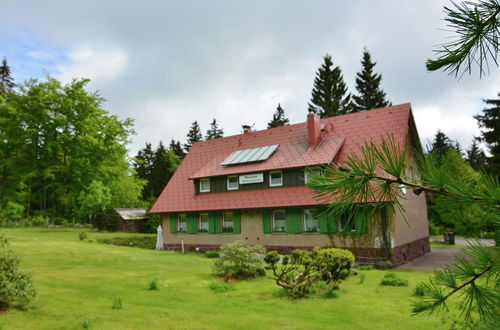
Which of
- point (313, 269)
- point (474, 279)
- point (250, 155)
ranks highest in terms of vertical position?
point (250, 155)

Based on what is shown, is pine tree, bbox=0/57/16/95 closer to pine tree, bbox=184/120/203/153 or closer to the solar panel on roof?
pine tree, bbox=184/120/203/153

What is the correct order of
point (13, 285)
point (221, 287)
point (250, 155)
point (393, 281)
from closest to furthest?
point (13, 285)
point (221, 287)
point (393, 281)
point (250, 155)

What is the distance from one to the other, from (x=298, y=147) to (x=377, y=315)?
1569cm

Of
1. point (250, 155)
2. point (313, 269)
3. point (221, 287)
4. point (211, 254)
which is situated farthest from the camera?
point (250, 155)

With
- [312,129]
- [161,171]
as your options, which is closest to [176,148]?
[161,171]

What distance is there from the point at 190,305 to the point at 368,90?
156ft

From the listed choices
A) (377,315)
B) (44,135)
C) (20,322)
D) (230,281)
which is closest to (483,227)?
(377,315)

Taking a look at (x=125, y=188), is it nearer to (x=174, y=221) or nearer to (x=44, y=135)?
(x=44, y=135)

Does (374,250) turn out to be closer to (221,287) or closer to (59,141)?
(221,287)

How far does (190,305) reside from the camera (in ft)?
33.8

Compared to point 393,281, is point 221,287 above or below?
above

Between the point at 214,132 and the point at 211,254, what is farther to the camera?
the point at 214,132

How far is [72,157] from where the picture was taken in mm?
38469

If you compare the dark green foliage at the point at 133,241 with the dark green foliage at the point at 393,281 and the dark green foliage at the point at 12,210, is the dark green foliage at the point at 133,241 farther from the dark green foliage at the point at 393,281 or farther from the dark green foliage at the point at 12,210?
the dark green foliage at the point at 393,281
